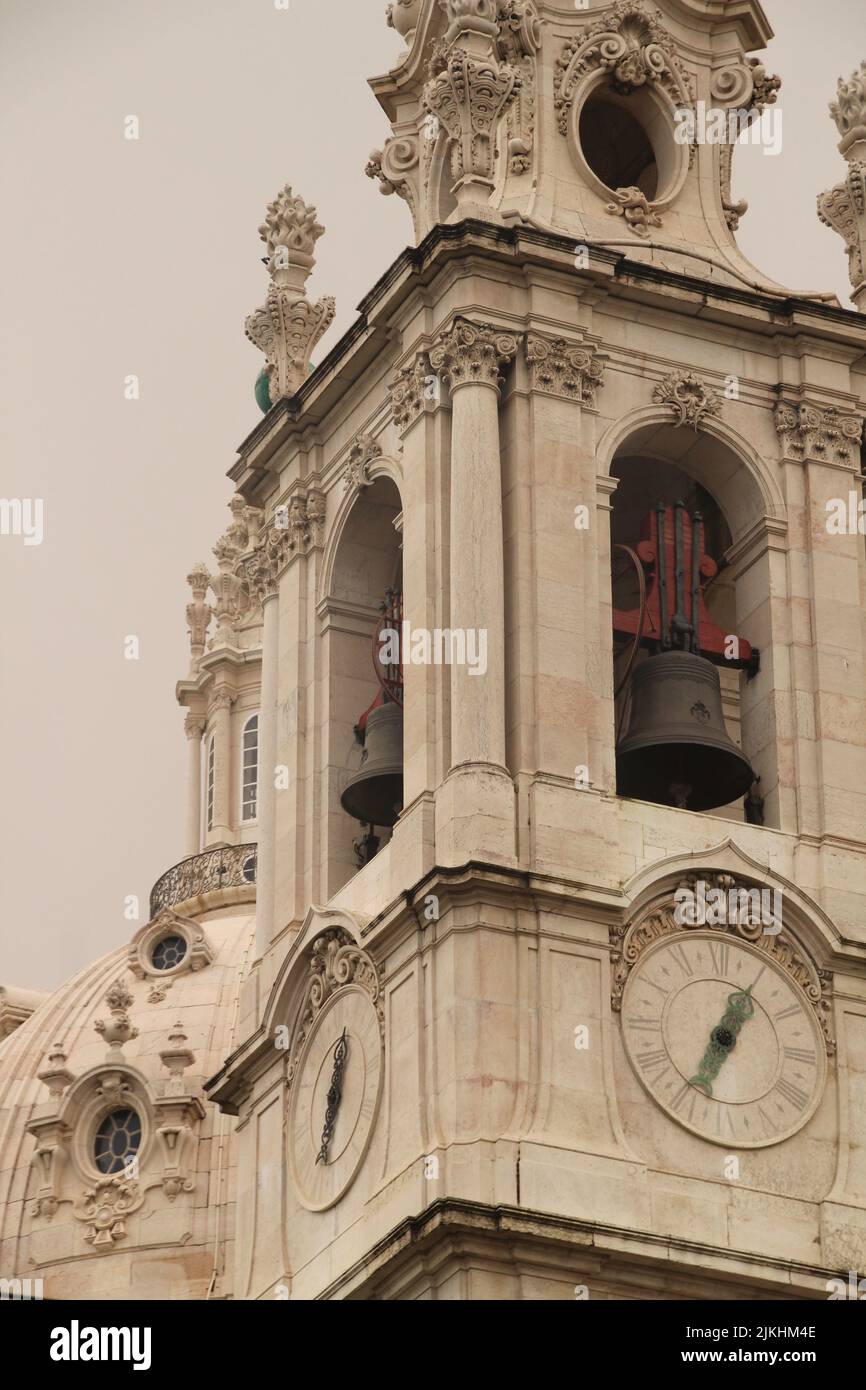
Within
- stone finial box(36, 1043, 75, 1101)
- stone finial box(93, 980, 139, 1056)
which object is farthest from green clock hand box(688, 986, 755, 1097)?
stone finial box(36, 1043, 75, 1101)

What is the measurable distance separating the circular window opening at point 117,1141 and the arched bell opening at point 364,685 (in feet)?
63.4

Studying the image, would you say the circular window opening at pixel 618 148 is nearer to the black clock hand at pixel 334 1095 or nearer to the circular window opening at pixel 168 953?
the black clock hand at pixel 334 1095

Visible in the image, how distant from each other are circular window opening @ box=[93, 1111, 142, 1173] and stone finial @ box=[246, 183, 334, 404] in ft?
59.6

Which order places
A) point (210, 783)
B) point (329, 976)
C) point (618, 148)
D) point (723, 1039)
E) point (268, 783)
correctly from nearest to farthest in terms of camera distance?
point (723, 1039)
point (329, 976)
point (268, 783)
point (618, 148)
point (210, 783)

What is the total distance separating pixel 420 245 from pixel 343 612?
180 inches

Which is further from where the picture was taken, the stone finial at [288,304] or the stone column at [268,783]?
the stone finial at [288,304]

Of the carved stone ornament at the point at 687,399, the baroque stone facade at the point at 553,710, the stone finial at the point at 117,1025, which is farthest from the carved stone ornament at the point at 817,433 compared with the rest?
the stone finial at the point at 117,1025

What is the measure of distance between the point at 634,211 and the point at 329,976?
9963 mm

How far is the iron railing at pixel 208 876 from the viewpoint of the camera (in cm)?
8019

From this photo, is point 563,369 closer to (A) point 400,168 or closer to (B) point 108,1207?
(A) point 400,168

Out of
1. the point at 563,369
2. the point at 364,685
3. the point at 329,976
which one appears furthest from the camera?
the point at 364,685

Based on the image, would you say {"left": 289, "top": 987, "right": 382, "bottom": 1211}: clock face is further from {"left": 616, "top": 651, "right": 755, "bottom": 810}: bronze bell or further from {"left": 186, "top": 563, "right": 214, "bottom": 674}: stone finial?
{"left": 186, "top": 563, "right": 214, "bottom": 674}: stone finial

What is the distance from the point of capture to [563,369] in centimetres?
5175

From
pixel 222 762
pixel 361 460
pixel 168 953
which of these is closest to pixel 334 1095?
pixel 361 460
